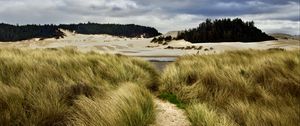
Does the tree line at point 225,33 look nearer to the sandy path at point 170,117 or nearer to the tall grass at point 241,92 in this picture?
the tall grass at point 241,92

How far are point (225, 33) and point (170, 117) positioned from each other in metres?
44.6

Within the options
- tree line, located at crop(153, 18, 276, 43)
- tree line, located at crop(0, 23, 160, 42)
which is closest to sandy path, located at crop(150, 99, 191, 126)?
tree line, located at crop(153, 18, 276, 43)

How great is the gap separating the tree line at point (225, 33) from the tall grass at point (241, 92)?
126 feet

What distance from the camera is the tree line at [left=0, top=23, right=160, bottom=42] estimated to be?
93.5 metres

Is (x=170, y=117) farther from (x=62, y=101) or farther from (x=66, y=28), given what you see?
(x=66, y=28)

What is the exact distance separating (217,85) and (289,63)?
140 inches

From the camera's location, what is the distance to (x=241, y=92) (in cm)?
924

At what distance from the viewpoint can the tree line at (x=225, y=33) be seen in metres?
51.2

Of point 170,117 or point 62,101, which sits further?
point 170,117

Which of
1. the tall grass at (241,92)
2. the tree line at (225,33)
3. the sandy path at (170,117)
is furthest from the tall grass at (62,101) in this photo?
the tree line at (225,33)

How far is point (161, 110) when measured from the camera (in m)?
7.64

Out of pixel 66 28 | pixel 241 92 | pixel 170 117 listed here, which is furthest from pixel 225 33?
pixel 66 28

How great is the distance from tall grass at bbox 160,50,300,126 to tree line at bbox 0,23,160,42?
77230 mm

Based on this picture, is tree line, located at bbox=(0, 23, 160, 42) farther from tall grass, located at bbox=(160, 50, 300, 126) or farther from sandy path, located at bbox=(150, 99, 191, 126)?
sandy path, located at bbox=(150, 99, 191, 126)
